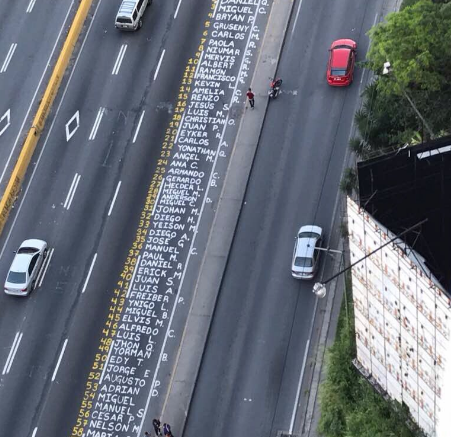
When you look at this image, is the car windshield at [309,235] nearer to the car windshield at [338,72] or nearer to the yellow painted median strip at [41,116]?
the car windshield at [338,72]

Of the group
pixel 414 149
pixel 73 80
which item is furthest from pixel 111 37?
pixel 414 149

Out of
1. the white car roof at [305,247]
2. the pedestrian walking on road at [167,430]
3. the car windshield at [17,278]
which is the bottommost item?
the pedestrian walking on road at [167,430]

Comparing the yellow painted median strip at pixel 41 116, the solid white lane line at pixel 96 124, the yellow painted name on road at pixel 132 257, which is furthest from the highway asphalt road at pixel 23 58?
the yellow painted name on road at pixel 132 257

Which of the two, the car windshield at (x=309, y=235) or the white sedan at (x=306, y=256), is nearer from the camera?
the white sedan at (x=306, y=256)

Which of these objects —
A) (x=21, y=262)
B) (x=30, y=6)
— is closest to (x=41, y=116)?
(x=30, y=6)

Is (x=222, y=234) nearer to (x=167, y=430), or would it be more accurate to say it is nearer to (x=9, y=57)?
(x=167, y=430)

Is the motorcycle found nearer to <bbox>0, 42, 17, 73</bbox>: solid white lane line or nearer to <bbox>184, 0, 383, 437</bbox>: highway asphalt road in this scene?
<bbox>184, 0, 383, 437</bbox>: highway asphalt road
